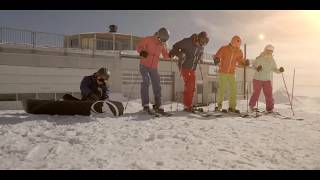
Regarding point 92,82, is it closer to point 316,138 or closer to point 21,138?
point 21,138

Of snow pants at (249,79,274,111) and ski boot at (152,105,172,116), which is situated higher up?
snow pants at (249,79,274,111)

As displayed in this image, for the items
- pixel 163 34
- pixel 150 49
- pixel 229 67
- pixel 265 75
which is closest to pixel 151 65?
pixel 150 49

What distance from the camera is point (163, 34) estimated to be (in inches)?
321

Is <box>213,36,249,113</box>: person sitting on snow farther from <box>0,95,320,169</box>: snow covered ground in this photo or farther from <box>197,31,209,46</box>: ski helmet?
<box>0,95,320,169</box>: snow covered ground

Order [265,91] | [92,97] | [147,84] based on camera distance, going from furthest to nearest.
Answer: [265,91], [147,84], [92,97]

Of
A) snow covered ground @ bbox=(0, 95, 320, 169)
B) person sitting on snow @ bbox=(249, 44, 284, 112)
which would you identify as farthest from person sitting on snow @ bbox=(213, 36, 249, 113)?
snow covered ground @ bbox=(0, 95, 320, 169)

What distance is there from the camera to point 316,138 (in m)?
5.55

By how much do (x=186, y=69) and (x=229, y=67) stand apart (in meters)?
1.33

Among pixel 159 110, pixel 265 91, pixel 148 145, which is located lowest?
pixel 148 145

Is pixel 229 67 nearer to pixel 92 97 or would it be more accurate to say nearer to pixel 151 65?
pixel 151 65

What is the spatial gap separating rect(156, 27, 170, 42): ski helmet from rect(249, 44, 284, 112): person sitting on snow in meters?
3.41

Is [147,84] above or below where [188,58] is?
below

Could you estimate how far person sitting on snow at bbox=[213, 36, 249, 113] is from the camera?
9133 mm

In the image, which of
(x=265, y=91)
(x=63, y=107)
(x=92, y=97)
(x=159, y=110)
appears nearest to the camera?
(x=63, y=107)
